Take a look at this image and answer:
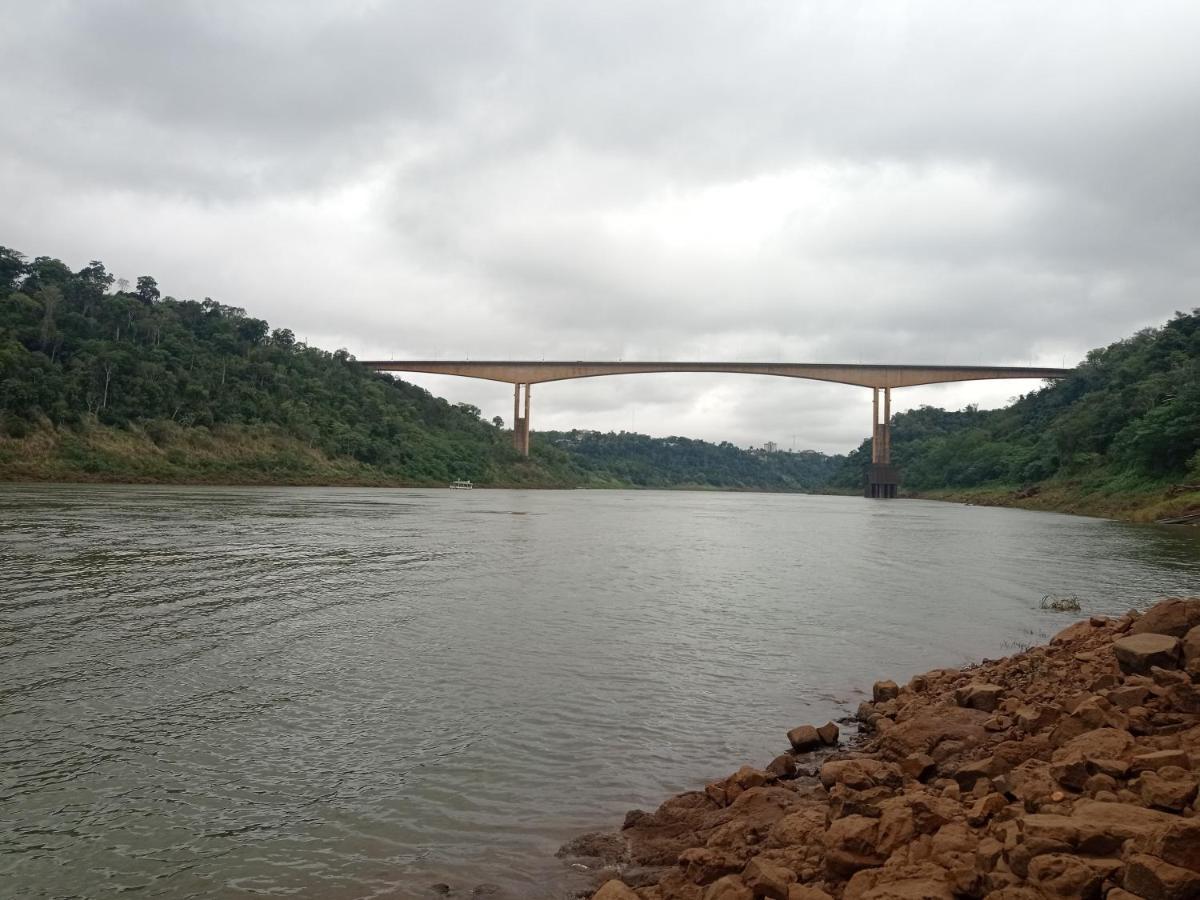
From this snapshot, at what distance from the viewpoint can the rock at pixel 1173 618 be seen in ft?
22.2

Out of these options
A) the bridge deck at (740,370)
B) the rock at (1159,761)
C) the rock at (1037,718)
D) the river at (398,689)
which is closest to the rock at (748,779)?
the river at (398,689)

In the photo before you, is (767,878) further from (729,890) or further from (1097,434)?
(1097,434)

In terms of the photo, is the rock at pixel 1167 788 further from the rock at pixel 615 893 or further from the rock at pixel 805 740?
the rock at pixel 805 740

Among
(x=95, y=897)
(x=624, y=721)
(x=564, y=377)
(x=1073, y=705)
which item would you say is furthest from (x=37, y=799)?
(x=564, y=377)

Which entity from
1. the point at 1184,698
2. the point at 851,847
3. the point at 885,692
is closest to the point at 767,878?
the point at 851,847

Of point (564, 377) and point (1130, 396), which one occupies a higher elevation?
point (564, 377)

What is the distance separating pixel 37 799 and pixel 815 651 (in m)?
8.98

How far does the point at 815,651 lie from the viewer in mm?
11031

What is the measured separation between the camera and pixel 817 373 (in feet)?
341

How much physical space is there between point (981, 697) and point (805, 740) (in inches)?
60.9

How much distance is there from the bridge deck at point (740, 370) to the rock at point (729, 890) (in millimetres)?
102442

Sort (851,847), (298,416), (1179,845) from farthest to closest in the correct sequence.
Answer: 1. (298,416)
2. (851,847)
3. (1179,845)

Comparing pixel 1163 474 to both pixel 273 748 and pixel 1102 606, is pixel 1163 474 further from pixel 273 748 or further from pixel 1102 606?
pixel 273 748

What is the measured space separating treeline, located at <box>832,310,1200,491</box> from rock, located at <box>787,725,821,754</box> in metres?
44.1
